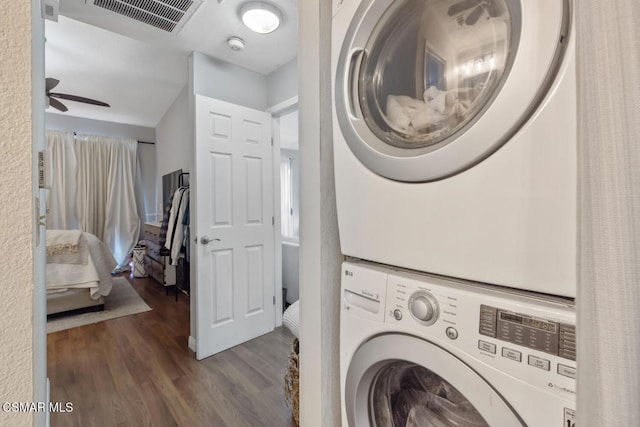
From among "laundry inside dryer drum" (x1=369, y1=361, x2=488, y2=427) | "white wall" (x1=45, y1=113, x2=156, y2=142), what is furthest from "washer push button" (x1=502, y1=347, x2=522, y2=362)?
"white wall" (x1=45, y1=113, x2=156, y2=142)

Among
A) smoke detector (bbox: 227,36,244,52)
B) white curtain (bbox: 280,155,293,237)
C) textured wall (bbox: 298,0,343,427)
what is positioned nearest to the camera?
textured wall (bbox: 298,0,343,427)

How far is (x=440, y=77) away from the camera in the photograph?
0.69m

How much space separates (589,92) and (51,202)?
19.9 feet

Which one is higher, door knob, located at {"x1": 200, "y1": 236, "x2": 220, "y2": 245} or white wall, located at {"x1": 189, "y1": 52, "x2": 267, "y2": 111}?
white wall, located at {"x1": 189, "y1": 52, "x2": 267, "y2": 111}

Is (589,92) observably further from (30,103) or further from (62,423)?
(62,423)

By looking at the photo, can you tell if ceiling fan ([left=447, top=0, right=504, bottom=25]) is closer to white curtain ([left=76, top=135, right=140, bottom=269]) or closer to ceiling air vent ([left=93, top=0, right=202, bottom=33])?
ceiling air vent ([left=93, top=0, right=202, bottom=33])

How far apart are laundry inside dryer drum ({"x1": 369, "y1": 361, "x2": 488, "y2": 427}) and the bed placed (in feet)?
10.6

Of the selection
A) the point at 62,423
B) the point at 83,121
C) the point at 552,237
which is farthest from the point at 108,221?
the point at 552,237

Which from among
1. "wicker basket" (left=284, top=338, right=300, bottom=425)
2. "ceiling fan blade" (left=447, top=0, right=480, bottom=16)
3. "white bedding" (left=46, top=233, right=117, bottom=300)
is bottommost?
"wicker basket" (left=284, top=338, right=300, bottom=425)

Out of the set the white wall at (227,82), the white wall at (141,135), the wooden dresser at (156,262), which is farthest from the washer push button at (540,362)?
the white wall at (141,135)

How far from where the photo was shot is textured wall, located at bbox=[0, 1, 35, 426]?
46cm

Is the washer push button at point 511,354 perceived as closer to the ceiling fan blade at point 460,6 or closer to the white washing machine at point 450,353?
the white washing machine at point 450,353

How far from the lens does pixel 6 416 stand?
18.4 inches

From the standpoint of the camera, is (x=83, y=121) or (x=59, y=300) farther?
(x=83, y=121)
